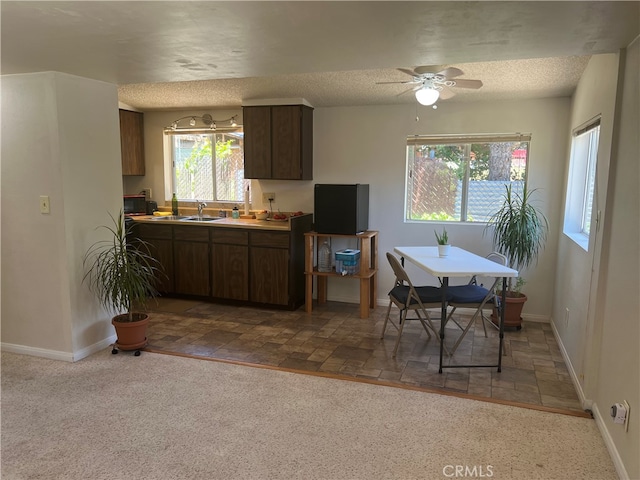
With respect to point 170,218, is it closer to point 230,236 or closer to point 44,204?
point 230,236

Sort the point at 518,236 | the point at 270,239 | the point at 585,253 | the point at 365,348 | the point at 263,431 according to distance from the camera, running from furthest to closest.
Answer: the point at 270,239, the point at 518,236, the point at 365,348, the point at 585,253, the point at 263,431

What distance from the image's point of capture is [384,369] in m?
3.27

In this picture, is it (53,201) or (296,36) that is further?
(53,201)

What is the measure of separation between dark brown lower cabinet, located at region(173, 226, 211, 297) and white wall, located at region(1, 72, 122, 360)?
1410 mm

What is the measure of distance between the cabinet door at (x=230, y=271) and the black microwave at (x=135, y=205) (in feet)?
4.54

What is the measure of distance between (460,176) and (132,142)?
3.97 meters

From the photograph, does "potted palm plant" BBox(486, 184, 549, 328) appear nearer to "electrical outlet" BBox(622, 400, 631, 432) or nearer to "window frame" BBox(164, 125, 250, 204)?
"electrical outlet" BBox(622, 400, 631, 432)

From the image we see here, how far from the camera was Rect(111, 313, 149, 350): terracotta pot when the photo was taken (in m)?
3.41

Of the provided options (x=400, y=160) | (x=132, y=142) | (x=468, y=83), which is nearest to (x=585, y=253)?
(x=468, y=83)

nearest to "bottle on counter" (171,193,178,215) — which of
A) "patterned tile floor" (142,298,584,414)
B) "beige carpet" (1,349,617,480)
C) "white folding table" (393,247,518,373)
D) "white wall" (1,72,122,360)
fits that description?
"patterned tile floor" (142,298,584,414)

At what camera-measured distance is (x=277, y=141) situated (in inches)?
192

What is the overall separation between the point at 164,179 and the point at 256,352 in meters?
3.12

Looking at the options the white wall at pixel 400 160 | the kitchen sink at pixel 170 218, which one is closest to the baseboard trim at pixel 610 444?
the white wall at pixel 400 160

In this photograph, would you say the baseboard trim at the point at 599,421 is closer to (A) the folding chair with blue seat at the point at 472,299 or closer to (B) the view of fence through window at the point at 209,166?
(A) the folding chair with blue seat at the point at 472,299
